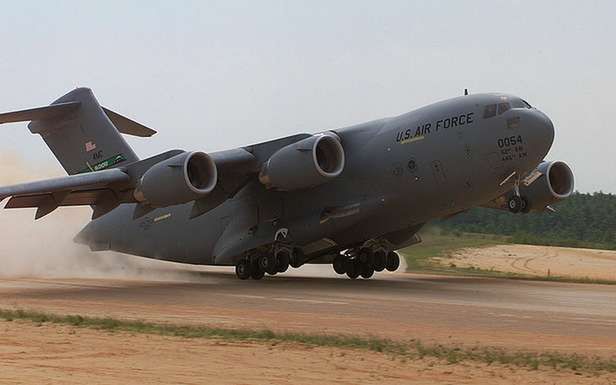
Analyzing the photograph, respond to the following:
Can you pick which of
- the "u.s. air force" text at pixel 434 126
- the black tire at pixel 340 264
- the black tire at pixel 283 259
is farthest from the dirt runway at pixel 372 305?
the "u.s. air force" text at pixel 434 126

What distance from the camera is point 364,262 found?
2458cm

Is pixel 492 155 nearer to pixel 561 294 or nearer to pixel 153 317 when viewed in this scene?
pixel 561 294

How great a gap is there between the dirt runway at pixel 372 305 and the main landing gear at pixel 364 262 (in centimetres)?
41

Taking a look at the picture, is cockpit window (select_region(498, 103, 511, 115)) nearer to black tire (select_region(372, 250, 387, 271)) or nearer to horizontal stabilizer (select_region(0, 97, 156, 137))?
black tire (select_region(372, 250, 387, 271))

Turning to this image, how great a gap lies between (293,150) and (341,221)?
7.08 feet

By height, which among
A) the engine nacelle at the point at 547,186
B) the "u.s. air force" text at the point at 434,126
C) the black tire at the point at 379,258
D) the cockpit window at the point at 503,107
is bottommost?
the black tire at the point at 379,258

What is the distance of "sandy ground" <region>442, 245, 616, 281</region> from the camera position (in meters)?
36.7

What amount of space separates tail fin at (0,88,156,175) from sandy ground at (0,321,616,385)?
15.4 m

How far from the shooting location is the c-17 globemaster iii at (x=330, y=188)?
20594 millimetres

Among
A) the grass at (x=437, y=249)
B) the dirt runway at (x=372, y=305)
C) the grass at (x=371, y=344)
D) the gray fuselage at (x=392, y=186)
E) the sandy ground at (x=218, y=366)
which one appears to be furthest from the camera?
the grass at (x=437, y=249)

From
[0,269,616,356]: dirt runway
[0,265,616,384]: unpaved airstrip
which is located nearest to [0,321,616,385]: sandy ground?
[0,265,616,384]: unpaved airstrip

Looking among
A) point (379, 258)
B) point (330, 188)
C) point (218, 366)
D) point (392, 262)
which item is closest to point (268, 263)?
point (330, 188)

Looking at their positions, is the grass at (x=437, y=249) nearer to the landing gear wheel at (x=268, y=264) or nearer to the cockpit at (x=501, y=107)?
the landing gear wheel at (x=268, y=264)

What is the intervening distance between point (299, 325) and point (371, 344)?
2676 mm
